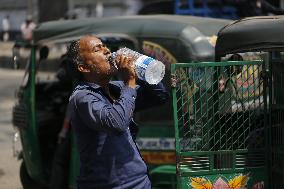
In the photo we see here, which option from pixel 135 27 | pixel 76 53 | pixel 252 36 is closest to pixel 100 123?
pixel 76 53

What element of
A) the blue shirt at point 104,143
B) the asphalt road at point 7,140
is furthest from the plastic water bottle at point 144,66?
the asphalt road at point 7,140

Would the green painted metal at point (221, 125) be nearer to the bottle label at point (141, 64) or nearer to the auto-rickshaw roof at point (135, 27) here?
the bottle label at point (141, 64)

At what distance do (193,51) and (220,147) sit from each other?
158 centimetres

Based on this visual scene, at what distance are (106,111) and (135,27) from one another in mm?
2619

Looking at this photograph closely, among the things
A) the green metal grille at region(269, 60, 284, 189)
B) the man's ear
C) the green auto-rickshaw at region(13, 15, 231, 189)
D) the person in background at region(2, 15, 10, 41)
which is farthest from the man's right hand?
the person in background at region(2, 15, 10, 41)

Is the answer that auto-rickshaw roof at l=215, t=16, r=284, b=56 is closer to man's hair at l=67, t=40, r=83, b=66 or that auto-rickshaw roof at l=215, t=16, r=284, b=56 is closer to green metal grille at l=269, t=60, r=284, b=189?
green metal grille at l=269, t=60, r=284, b=189

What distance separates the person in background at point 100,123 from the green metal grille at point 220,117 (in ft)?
1.86

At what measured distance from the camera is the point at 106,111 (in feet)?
8.92

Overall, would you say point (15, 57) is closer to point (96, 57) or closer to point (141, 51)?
point (141, 51)

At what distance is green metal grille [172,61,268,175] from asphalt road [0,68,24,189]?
3692mm

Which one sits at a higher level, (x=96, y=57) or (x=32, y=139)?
(x=96, y=57)

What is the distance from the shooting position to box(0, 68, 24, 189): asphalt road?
6996mm

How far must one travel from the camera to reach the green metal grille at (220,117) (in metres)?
3.43

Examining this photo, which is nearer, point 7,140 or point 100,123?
point 100,123
